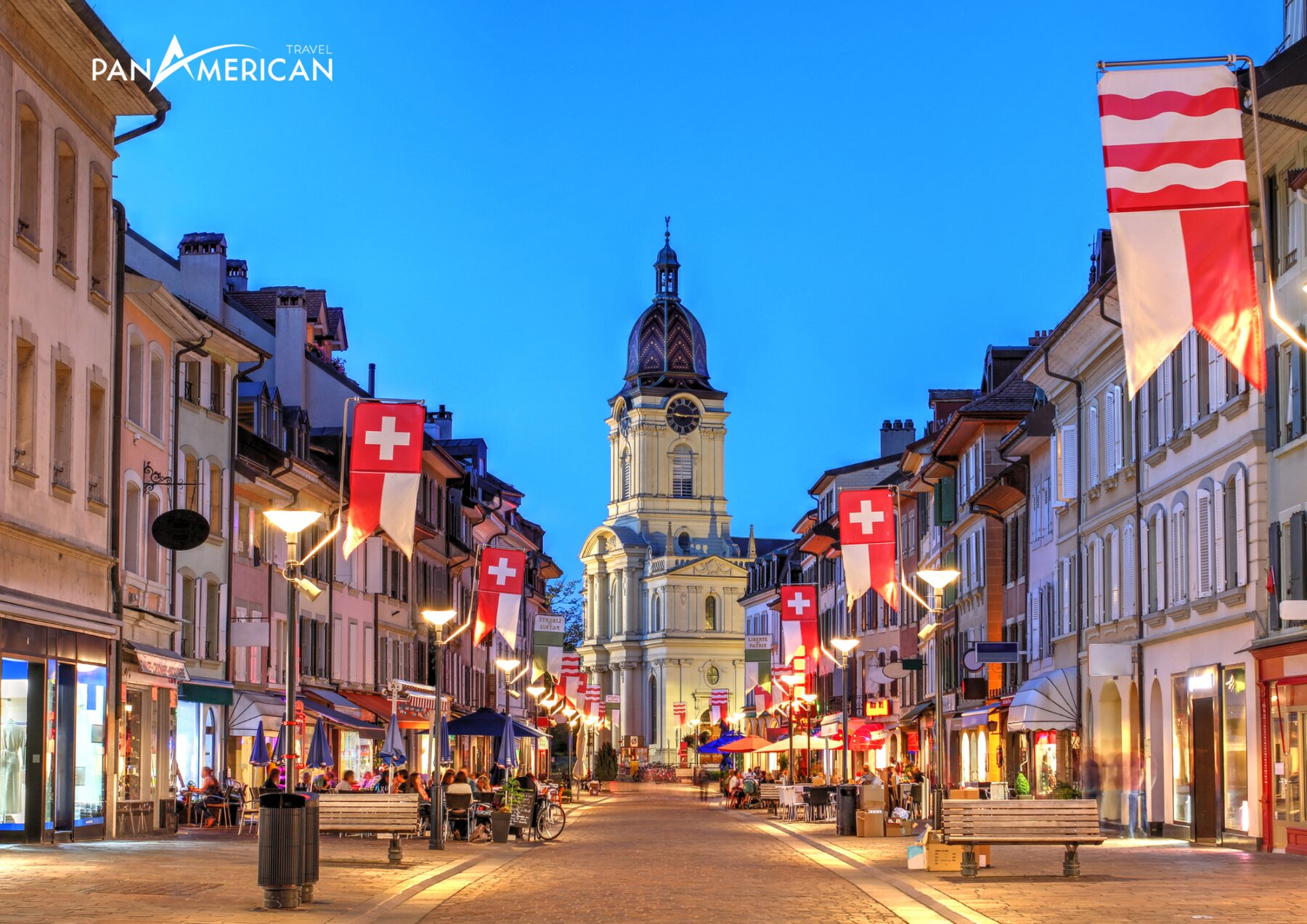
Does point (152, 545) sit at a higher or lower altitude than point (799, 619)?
higher

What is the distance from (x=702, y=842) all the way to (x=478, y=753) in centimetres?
5090

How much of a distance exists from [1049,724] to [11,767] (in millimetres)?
24491

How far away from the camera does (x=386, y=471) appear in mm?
32406

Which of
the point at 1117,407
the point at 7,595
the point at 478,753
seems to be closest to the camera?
the point at 7,595

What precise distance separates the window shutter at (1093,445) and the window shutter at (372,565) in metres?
25.0

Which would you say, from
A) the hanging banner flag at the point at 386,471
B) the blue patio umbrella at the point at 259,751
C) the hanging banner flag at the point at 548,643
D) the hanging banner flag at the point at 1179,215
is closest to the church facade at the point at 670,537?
the hanging banner flag at the point at 548,643

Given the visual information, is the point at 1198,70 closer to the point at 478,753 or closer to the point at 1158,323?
the point at 1158,323

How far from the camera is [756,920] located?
18.8 meters

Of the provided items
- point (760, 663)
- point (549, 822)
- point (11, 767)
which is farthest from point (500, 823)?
point (760, 663)

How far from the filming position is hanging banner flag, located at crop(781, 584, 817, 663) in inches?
2335

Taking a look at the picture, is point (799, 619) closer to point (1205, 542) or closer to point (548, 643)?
point (548, 643)

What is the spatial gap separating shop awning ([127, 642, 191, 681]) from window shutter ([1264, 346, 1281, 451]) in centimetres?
1843

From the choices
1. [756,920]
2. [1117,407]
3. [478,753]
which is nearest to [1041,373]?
[1117,407]

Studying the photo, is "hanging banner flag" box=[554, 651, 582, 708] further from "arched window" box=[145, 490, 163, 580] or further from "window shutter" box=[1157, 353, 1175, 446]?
"window shutter" box=[1157, 353, 1175, 446]
